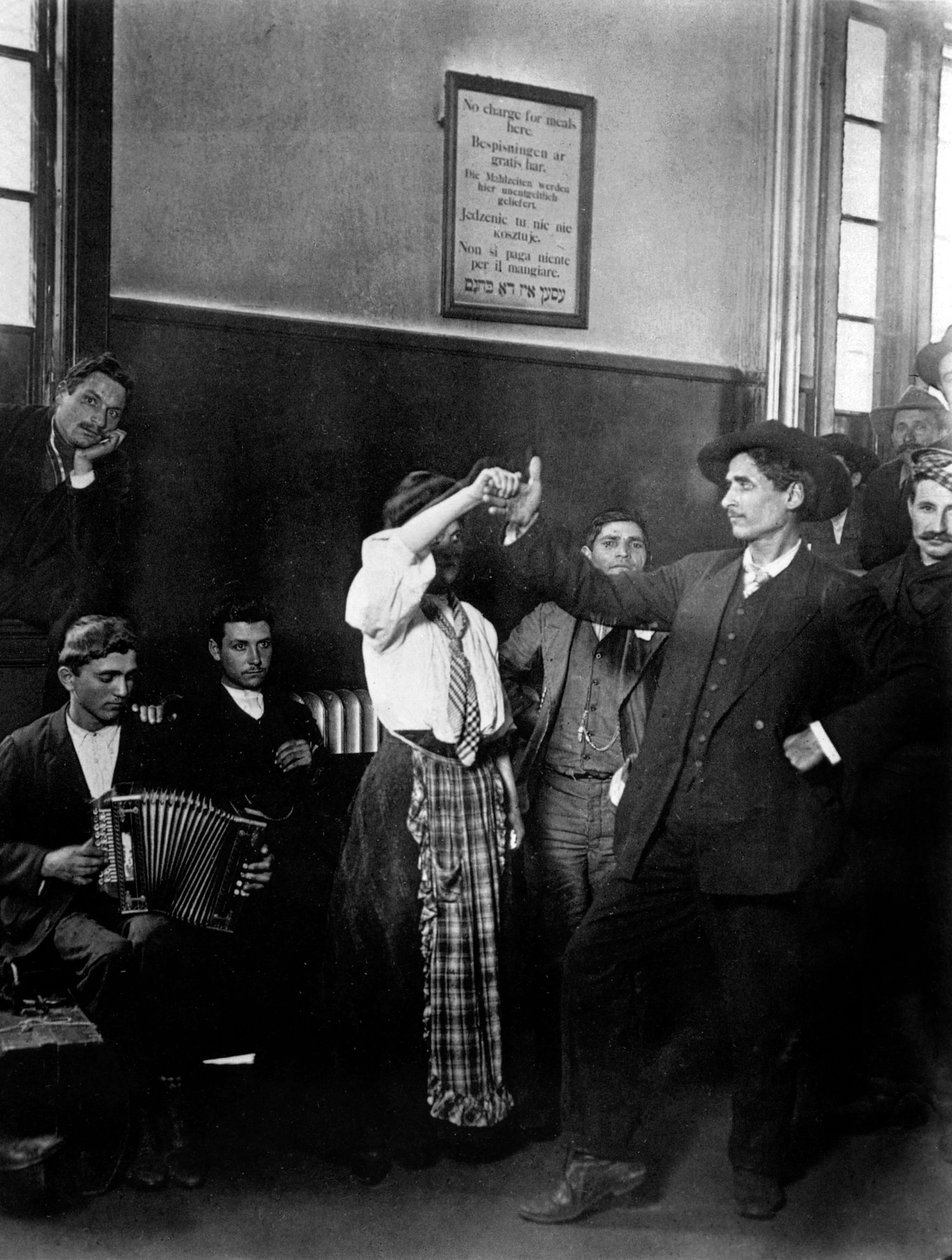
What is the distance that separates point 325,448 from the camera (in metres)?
3.51

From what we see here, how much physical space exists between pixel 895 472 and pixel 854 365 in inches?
16.0

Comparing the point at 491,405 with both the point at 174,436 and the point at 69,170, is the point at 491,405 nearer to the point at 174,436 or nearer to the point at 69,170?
the point at 174,436

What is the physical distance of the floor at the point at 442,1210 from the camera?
3268 mm

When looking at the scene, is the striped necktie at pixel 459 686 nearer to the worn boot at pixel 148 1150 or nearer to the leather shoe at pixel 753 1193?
the worn boot at pixel 148 1150

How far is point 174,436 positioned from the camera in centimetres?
335

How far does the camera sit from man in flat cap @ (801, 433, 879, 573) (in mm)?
3717

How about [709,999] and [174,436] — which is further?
[709,999]

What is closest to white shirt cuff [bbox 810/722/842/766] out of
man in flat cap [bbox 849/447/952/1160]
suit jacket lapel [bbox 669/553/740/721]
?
man in flat cap [bbox 849/447/952/1160]

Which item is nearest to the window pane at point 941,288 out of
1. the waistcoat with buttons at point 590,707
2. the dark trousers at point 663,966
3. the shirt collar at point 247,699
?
the waistcoat with buttons at point 590,707

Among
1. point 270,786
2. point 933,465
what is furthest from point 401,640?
point 933,465

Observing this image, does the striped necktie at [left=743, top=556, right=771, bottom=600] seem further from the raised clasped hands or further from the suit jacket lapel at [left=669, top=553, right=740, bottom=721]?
the raised clasped hands

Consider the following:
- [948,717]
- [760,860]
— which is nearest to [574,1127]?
[760,860]

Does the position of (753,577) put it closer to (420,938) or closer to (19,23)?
(420,938)

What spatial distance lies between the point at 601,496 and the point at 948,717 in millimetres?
1256
